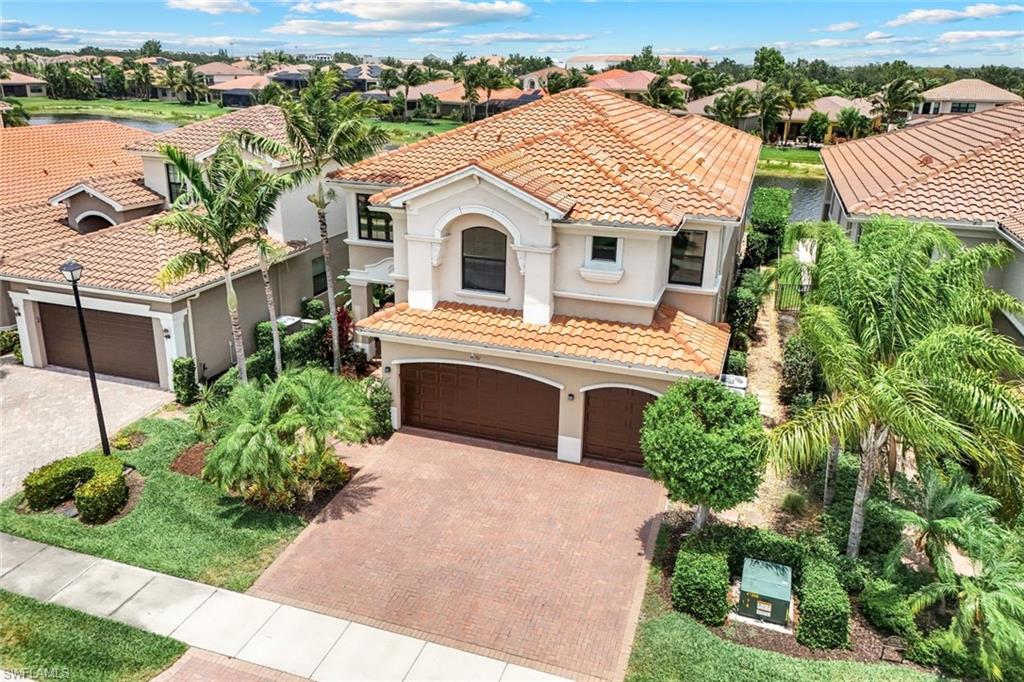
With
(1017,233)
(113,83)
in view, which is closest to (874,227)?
(1017,233)

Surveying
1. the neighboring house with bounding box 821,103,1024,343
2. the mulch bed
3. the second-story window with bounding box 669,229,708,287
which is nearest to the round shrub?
the second-story window with bounding box 669,229,708,287

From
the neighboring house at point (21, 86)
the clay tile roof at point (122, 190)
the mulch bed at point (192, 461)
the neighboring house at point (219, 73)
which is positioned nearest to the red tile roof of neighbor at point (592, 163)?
the mulch bed at point (192, 461)

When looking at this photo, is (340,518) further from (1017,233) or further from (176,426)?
(1017,233)

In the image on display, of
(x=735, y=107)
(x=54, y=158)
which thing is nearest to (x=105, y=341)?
(x=54, y=158)

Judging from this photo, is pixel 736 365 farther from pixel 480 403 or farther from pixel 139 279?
pixel 139 279

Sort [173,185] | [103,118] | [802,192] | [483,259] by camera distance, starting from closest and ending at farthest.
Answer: [483,259] < [173,185] < [802,192] < [103,118]

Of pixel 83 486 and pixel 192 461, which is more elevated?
pixel 83 486

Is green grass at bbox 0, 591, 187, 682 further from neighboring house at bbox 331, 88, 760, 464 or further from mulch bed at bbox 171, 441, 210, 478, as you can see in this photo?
neighboring house at bbox 331, 88, 760, 464
